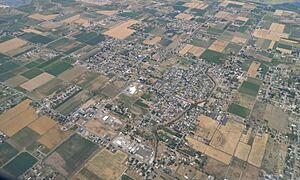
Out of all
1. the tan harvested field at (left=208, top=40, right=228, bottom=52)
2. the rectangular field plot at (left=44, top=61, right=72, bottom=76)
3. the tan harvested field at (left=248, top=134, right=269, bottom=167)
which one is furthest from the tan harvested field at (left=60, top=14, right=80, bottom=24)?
the tan harvested field at (left=248, top=134, right=269, bottom=167)

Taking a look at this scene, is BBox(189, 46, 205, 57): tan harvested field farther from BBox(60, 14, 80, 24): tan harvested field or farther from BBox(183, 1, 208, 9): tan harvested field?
BBox(60, 14, 80, 24): tan harvested field

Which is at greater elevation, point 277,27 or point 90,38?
point 90,38

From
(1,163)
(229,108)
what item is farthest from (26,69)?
(229,108)

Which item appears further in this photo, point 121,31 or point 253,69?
point 121,31

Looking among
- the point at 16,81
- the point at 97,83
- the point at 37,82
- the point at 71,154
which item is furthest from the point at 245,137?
the point at 16,81

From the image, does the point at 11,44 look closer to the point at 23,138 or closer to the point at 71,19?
the point at 71,19

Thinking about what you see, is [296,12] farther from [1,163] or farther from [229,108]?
[1,163]
